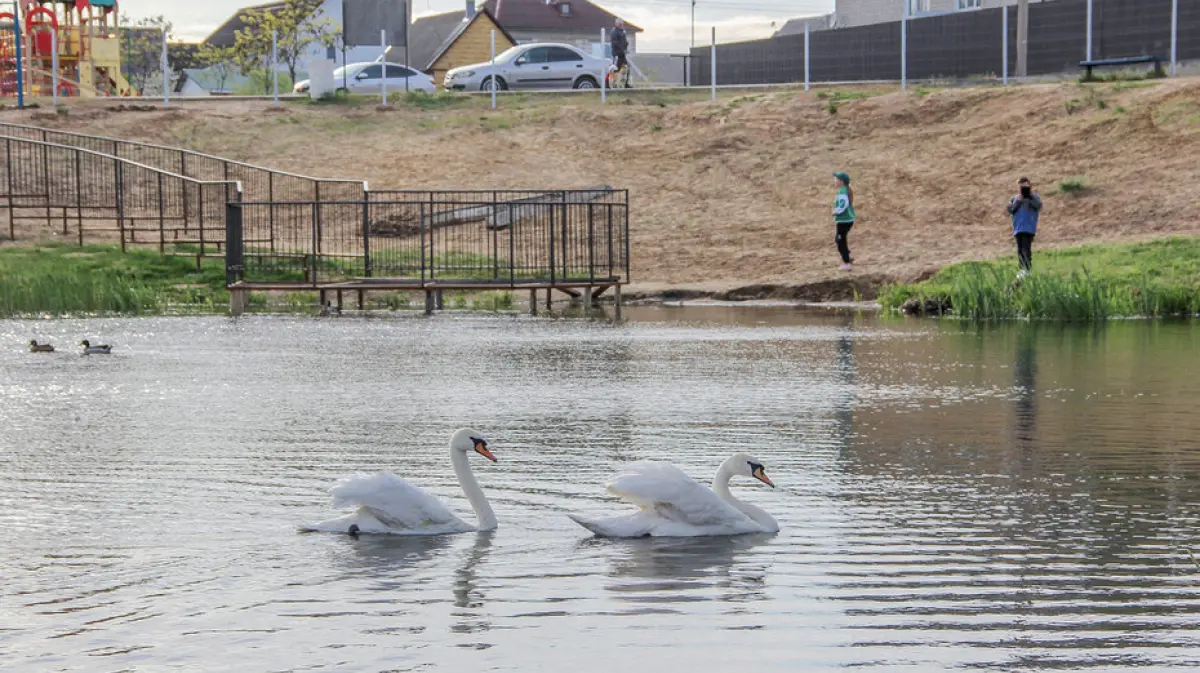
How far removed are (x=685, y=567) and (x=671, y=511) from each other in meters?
0.78

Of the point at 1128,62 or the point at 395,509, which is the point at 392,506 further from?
the point at 1128,62

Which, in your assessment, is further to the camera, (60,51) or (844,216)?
(60,51)

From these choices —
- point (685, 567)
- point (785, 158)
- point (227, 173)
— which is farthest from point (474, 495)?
point (227, 173)

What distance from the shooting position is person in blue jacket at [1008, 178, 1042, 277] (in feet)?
103

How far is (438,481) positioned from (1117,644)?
561 cm

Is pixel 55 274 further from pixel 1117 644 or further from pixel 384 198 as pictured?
pixel 1117 644

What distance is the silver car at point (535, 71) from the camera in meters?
57.8

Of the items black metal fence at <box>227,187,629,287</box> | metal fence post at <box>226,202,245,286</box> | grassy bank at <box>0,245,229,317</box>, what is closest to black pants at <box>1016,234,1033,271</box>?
black metal fence at <box>227,187,629,287</box>

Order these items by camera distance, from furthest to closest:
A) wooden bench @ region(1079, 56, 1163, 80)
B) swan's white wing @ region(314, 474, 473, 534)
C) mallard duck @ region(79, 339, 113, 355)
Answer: wooden bench @ region(1079, 56, 1163, 80) → mallard duck @ region(79, 339, 113, 355) → swan's white wing @ region(314, 474, 473, 534)

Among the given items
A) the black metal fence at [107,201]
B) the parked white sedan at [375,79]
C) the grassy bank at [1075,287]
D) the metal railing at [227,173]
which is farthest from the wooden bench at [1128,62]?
the parked white sedan at [375,79]

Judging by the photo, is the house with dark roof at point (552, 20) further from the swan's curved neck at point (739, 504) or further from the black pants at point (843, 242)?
the swan's curved neck at point (739, 504)

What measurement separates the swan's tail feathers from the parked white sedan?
47829 mm

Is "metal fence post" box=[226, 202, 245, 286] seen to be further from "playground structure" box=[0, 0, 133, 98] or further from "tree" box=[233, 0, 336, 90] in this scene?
"tree" box=[233, 0, 336, 90]

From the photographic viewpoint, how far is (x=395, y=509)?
1011 centimetres
